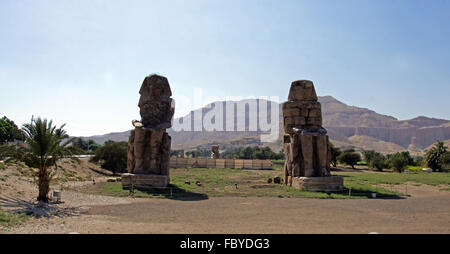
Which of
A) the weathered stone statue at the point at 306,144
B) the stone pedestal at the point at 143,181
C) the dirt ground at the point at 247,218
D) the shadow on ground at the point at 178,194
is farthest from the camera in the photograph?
the weathered stone statue at the point at 306,144

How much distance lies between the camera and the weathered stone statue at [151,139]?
16.2 meters

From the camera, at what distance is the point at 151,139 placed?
17.0 metres

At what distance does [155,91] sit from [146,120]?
1.72 metres

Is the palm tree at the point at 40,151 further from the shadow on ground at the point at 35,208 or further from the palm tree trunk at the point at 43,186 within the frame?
the shadow on ground at the point at 35,208

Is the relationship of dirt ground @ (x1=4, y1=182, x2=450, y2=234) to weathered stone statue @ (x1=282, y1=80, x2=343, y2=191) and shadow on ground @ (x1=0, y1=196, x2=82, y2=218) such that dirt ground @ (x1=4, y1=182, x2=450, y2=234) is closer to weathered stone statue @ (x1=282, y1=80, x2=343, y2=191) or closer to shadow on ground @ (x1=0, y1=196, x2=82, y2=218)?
shadow on ground @ (x1=0, y1=196, x2=82, y2=218)

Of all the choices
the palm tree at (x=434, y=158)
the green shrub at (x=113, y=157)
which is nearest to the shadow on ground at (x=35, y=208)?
the green shrub at (x=113, y=157)

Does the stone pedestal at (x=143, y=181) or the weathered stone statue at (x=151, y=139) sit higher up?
the weathered stone statue at (x=151, y=139)

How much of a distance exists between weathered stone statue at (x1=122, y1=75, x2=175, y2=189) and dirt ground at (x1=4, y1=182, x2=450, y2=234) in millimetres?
3132

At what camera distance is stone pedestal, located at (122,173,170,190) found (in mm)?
15959

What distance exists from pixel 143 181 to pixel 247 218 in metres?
8.20

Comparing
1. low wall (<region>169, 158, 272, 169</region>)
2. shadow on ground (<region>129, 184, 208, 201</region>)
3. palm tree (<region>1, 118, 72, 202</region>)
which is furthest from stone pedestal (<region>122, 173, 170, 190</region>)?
low wall (<region>169, 158, 272, 169</region>)

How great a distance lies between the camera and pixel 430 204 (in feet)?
41.8

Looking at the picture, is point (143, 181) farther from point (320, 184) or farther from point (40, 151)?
point (320, 184)
